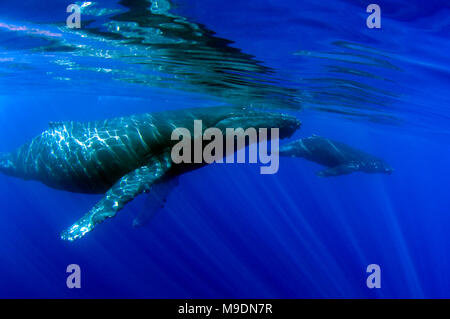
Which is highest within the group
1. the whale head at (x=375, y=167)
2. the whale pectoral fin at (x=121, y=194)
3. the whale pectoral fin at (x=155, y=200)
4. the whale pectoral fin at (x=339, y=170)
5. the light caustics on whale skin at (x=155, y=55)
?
the light caustics on whale skin at (x=155, y=55)

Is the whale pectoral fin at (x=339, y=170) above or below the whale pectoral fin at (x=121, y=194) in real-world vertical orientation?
above

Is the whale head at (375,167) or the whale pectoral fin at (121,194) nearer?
the whale pectoral fin at (121,194)

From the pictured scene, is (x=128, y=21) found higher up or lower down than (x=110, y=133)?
higher up

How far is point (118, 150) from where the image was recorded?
8039 mm

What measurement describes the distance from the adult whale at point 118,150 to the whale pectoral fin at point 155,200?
1.50 metres

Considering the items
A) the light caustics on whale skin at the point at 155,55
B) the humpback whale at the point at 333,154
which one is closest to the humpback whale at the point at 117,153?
the light caustics on whale skin at the point at 155,55

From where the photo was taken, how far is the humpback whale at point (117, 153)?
7434mm

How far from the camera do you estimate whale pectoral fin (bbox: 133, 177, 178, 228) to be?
10.2 m

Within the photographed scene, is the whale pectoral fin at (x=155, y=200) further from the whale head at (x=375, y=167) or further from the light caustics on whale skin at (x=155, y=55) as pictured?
the whale head at (x=375, y=167)

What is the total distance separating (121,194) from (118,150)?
1438mm
